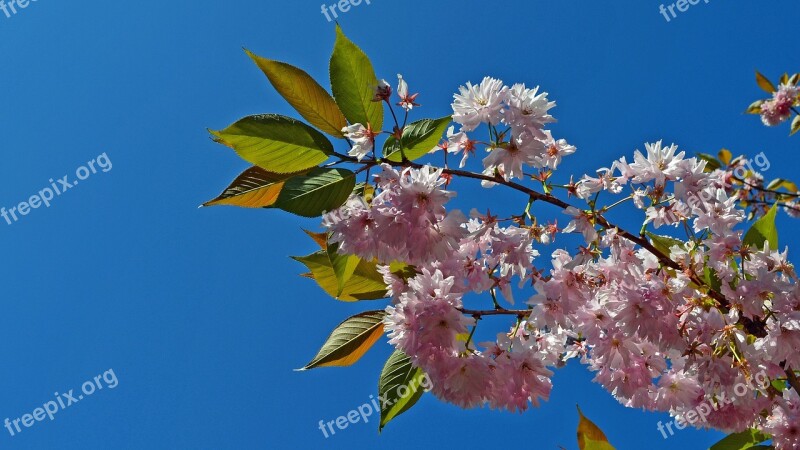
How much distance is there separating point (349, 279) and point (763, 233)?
162cm

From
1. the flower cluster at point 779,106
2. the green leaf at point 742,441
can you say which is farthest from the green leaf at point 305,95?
the flower cluster at point 779,106

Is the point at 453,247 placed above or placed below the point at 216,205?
below

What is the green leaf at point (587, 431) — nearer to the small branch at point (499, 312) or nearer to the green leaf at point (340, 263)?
the small branch at point (499, 312)

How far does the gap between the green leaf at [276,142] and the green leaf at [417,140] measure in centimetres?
21

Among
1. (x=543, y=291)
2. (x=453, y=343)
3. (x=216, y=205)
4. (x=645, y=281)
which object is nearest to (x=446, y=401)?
(x=453, y=343)

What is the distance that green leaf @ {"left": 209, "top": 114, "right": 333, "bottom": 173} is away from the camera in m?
1.75

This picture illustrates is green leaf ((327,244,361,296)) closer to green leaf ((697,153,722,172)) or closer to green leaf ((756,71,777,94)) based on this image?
green leaf ((697,153,722,172))

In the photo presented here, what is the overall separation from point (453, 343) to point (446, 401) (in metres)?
0.26

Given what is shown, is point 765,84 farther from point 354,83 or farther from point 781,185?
point 354,83

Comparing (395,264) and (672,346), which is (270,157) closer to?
(395,264)

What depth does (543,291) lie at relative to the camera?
2.04 m

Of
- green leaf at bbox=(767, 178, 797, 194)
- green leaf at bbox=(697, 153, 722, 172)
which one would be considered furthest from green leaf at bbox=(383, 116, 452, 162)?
green leaf at bbox=(767, 178, 797, 194)

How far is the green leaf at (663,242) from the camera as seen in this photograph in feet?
7.38

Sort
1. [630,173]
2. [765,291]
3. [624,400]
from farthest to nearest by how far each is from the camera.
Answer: [624,400]
[630,173]
[765,291]
